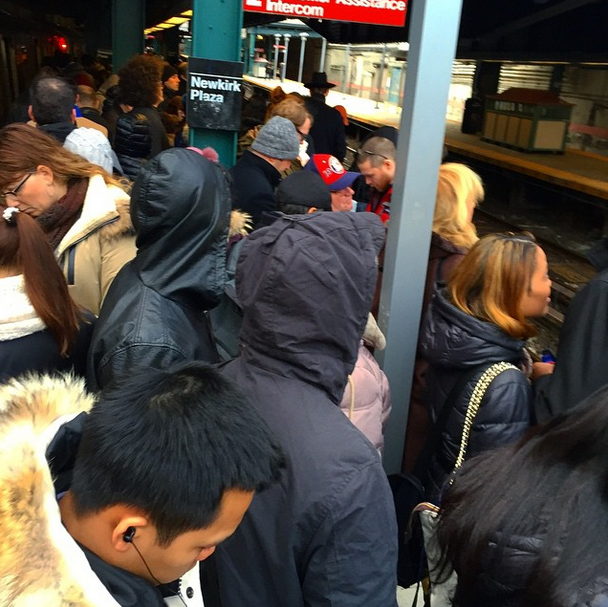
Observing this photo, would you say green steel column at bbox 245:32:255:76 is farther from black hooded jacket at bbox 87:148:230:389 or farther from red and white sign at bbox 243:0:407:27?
black hooded jacket at bbox 87:148:230:389

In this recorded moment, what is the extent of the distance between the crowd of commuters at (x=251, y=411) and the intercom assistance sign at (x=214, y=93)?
211cm

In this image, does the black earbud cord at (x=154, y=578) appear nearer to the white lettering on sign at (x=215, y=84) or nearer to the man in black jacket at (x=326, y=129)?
the white lettering on sign at (x=215, y=84)

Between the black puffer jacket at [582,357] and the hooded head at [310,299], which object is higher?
the hooded head at [310,299]

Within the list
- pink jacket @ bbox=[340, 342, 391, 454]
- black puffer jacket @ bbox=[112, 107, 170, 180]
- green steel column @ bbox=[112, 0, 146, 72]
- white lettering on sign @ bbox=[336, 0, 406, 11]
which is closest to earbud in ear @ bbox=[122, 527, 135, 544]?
pink jacket @ bbox=[340, 342, 391, 454]

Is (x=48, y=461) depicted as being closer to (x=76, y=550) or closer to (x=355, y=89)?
(x=76, y=550)

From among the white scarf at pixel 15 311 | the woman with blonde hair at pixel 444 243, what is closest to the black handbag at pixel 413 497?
the woman with blonde hair at pixel 444 243

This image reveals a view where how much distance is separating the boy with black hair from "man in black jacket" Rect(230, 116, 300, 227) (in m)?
2.90

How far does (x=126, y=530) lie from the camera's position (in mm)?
1002

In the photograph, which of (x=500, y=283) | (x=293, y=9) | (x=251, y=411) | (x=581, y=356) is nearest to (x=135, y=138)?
(x=293, y=9)

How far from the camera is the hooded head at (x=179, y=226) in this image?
189 centimetres

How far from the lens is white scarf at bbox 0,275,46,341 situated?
1880 mm

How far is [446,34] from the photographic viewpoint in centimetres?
222

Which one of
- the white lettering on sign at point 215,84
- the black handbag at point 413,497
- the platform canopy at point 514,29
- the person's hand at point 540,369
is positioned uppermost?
the platform canopy at point 514,29

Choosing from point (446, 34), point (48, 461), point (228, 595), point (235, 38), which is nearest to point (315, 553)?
point (228, 595)
